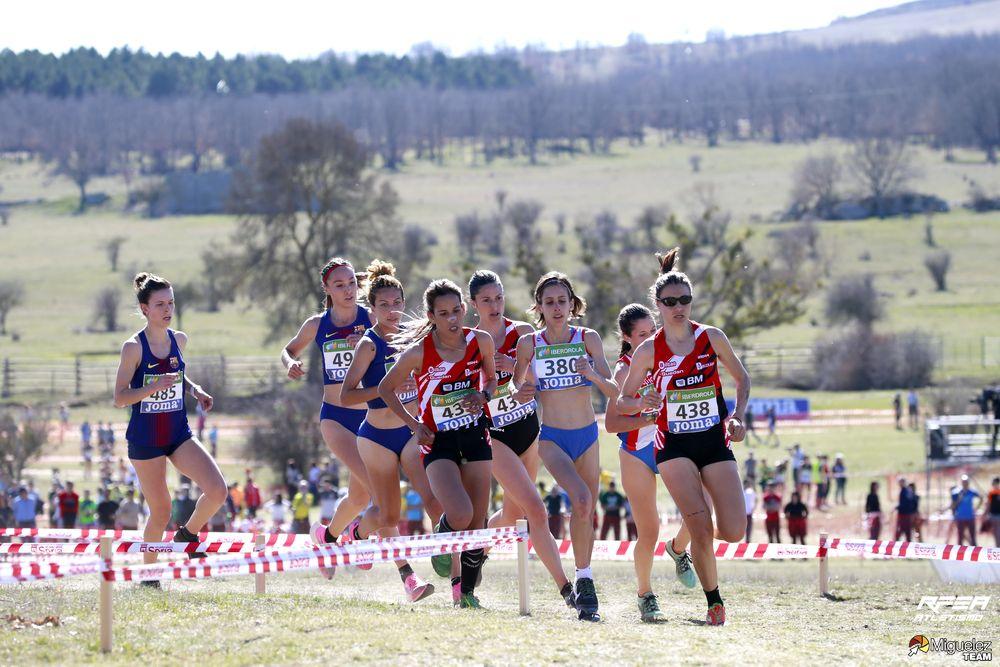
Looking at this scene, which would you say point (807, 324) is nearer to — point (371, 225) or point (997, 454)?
point (371, 225)

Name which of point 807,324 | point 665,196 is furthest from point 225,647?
point 665,196

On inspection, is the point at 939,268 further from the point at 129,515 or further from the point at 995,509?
the point at 129,515

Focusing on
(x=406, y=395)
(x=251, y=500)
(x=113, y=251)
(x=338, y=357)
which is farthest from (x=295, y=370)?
(x=113, y=251)

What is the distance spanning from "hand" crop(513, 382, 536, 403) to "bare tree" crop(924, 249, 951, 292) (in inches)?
3315

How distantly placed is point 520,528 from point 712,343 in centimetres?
188

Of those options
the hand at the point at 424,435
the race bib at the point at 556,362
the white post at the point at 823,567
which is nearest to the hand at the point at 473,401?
the hand at the point at 424,435

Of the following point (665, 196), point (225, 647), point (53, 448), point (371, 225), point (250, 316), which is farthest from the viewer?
point (665, 196)

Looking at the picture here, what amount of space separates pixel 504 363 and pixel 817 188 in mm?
122064

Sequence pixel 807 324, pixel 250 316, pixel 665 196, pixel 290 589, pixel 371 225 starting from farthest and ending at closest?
pixel 665 196 → pixel 250 316 → pixel 807 324 → pixel 371 225 → pixel 290 589

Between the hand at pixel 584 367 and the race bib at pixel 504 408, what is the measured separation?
1.37 ft

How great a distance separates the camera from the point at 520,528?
9.61 metres

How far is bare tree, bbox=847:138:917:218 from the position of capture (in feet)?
422

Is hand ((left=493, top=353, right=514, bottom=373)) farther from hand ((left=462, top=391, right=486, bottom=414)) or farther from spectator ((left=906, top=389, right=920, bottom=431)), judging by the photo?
spectator ((left=906, top=389, right=920, bottom=431))

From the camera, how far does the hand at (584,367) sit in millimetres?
9953
